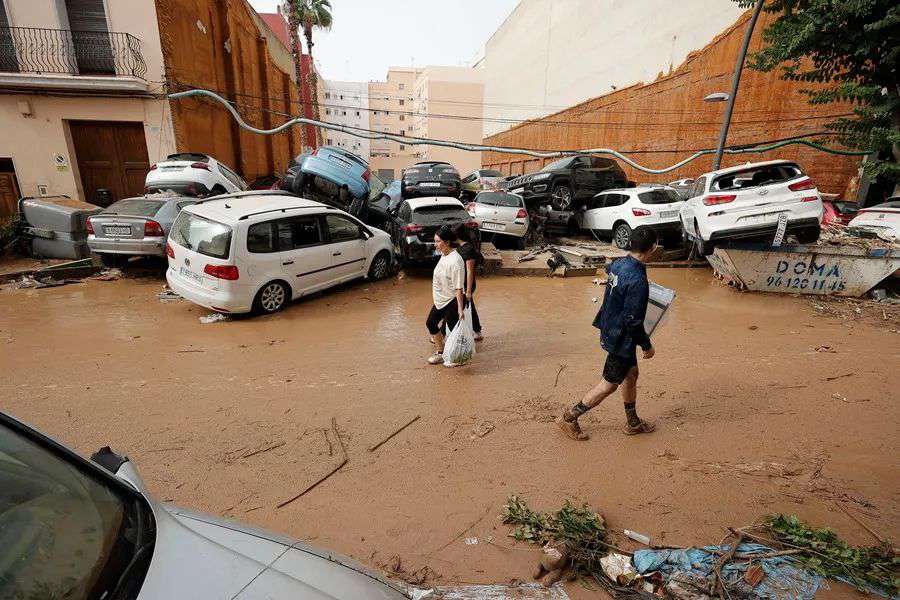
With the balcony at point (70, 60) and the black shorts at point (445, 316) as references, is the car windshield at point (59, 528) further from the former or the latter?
the balcony at point (70, 60)

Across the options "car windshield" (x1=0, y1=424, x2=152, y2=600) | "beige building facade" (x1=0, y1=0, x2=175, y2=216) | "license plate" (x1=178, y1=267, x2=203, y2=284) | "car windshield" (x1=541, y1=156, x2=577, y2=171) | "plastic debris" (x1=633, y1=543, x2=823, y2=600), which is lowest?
"plastic debris" (x1=633, y1=543, x2=823, y2=600)

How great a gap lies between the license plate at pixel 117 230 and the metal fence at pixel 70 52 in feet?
25.5

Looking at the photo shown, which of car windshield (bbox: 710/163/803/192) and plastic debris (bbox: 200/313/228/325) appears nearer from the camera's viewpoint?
plastic debris (bbox: 200/313/228/325)

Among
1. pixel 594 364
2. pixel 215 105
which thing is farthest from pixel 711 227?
pixel 215 105

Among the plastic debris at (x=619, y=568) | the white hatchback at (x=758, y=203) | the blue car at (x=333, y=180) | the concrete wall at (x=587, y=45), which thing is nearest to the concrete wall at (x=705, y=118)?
the concrete wall at (x=587, y=45)

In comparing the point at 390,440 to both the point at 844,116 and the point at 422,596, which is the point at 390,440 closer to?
the point at 422,596

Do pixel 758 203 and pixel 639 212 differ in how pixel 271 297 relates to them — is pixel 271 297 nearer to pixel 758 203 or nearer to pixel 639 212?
pixel 758 203

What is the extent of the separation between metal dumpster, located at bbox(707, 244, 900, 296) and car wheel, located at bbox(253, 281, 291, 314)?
817 cm

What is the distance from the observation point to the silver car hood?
1348 mm

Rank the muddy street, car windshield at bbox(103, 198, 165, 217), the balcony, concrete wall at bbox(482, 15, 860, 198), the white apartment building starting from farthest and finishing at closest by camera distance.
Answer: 1. the white apartment building
2. concrete wall at bbox(482, 15, 860, 198)
3. the balcony
4. car windshield at bbox(103, 198, 165, 217)
5. the muddy street

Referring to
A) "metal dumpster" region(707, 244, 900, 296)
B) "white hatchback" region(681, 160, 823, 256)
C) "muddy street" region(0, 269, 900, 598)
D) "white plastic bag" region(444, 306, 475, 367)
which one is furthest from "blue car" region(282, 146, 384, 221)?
"metal dumpster" region(707, 244, 900, 296)

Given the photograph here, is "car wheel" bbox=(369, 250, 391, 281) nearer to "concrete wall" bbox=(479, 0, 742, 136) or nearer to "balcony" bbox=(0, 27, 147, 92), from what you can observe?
"balcony" bbox=(0, 27, 147, 92)

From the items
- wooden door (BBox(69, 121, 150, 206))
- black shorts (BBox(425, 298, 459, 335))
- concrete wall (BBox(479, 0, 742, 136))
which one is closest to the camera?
black shorts (BBox(425, 298, 459, 335))

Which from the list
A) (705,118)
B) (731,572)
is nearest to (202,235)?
(731,572)
